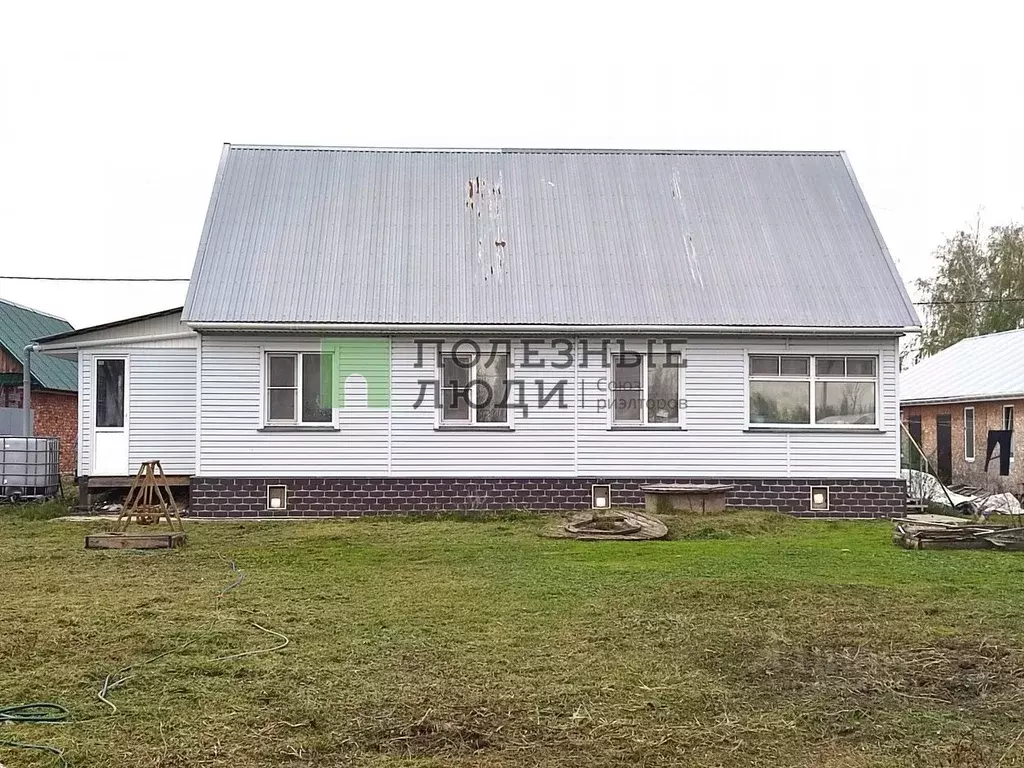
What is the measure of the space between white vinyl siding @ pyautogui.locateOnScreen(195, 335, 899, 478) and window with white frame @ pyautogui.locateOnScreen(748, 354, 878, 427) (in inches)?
6.1

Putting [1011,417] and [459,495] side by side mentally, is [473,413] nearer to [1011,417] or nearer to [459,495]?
[459,495]

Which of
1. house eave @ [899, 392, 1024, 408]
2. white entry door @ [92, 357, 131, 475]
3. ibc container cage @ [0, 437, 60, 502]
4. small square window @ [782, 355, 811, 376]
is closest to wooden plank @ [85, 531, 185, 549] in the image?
white entry door @ [92, 357, 131, 475]

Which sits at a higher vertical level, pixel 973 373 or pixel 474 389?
pixel 973 373

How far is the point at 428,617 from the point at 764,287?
34.8 feet

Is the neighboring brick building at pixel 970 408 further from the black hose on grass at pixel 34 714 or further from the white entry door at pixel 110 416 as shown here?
the black hose on grass at pixel 34 714

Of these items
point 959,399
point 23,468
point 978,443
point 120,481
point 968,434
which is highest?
point 959,399

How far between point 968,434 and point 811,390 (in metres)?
10.5

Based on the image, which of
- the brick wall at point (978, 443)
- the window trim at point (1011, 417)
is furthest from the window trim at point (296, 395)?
the window trim at point (1011, 417)

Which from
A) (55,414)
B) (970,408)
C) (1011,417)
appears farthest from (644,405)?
(55,414)

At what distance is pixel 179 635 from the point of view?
7.48 meters

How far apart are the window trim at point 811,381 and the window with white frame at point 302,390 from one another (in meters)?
6.62

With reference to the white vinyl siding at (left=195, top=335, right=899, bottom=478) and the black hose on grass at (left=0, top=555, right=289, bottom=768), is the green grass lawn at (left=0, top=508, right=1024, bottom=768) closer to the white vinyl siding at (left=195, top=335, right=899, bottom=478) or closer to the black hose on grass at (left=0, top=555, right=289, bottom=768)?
the black hose on grass at (left=0, top=555, right=289, bottom=768)

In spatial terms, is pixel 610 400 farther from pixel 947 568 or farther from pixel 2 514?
pixel 2 514

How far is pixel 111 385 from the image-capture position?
57.2ft
